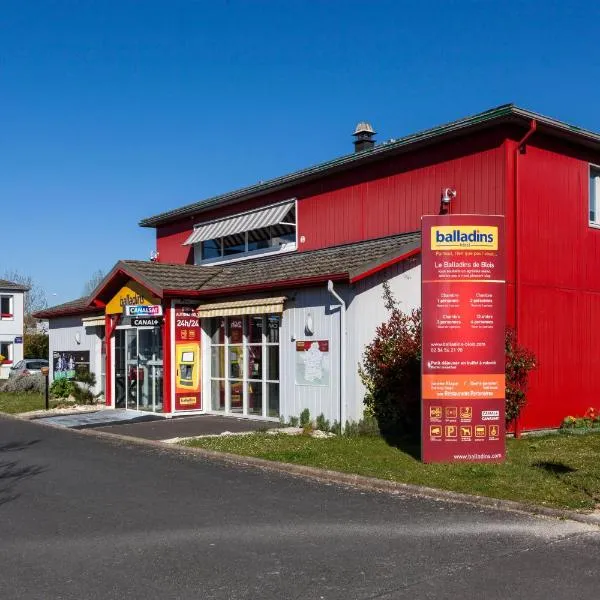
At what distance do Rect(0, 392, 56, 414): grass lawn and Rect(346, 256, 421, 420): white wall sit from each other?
36.7ft

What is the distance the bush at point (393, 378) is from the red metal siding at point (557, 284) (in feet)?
8.15

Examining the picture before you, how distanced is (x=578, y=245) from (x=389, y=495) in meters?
9.70

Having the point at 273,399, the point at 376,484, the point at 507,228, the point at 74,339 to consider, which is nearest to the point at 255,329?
the point at 273,399

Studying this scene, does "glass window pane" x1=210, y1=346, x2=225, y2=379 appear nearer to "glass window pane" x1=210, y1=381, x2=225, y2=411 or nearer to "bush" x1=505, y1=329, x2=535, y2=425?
"glass window pane" x1=210, y1=381, x2=225, y2=411

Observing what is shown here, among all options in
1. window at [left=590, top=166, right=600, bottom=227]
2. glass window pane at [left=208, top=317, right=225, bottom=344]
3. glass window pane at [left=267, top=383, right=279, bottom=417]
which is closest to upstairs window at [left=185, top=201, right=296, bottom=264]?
glass window pane at [left=208, top=317, right=225, bottom=344]

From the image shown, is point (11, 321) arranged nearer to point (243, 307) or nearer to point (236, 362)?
point (236, 362)

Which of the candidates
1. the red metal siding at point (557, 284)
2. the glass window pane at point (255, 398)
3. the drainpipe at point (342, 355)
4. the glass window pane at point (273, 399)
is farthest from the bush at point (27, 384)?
the red metal siding at point (557, 284)

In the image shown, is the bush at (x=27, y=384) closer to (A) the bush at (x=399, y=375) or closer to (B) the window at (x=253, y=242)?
(B) the window at (x=253, y=242)

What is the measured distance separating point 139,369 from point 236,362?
3450 millimetres

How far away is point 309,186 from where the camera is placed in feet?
68.9

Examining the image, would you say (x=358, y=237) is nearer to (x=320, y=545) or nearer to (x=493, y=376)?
(x=493, y=376)

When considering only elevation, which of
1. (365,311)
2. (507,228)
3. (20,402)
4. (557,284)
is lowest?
(20,402)

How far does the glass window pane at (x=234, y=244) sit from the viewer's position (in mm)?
23547

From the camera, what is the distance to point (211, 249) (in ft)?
82.9
